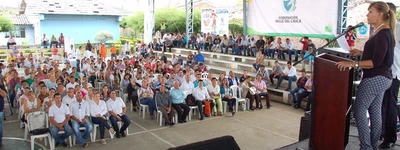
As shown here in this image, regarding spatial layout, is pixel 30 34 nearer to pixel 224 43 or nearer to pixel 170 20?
pixel 170 20

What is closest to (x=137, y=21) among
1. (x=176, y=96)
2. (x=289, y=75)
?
(x=289, y=75)

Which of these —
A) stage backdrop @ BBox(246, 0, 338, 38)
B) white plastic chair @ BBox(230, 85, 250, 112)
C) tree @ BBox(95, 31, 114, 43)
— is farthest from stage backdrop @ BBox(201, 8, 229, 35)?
tree @ BBox(95, 31, 114, 43)

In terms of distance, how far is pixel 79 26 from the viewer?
1109 inches

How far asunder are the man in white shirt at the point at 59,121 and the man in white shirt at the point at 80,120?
0.12 m

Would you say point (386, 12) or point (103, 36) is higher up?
point (103, 36)

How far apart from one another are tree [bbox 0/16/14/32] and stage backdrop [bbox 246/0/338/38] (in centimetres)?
1991

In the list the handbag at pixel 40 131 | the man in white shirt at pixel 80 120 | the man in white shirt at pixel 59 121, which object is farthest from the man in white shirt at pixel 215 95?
the handbag at pixel 40 131

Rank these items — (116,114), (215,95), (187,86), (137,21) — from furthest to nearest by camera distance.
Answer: (137,21) < (187,86) < (215,95) < (116,114)

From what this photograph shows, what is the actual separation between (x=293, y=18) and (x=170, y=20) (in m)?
16.8

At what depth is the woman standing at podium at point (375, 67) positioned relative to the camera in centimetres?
266

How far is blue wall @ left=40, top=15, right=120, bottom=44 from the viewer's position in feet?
87.7

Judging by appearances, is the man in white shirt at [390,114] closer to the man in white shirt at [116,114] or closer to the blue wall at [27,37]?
the man in white shirt at [116,114]

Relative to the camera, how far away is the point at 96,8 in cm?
2911

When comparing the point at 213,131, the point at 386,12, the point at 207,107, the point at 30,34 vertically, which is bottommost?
the point at 213,131
